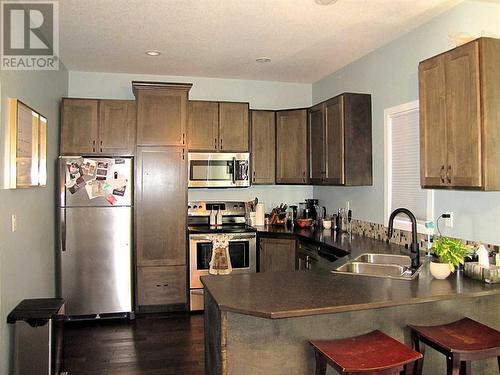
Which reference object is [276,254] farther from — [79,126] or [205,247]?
[79,126]

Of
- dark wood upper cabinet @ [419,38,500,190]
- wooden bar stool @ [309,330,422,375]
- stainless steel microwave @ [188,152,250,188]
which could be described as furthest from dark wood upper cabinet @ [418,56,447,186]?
stainless steel microwave @ [188,152,250,188]

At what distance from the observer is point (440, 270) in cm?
249

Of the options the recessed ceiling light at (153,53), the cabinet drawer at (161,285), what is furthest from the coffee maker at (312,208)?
the recessed ceiling light at (153,53)

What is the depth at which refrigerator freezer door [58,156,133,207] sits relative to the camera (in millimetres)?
4277

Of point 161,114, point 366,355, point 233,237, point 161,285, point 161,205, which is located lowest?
point 161,285

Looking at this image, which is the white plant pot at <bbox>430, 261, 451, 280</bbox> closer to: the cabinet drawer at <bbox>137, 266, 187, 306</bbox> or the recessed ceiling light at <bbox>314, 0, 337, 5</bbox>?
the recessed ceiling light at <bbox>314, 0, 337, 5</bbox>

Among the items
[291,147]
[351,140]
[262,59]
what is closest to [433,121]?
[351,140]

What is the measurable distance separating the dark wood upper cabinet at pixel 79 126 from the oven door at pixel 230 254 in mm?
1513

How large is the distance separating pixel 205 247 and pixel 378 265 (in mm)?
2170

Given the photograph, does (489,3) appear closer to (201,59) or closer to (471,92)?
(471,92)

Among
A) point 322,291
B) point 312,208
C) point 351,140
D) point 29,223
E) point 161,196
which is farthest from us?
point 312,208

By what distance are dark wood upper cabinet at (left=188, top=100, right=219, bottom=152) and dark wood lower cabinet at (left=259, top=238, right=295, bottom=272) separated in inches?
50.9

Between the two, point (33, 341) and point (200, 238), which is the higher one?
point (200, 238)

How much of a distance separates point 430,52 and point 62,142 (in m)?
3.70
